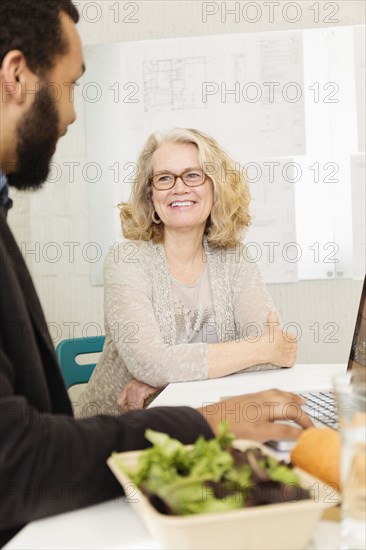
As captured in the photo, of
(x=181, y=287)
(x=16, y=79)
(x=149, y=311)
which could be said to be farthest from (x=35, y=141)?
(x=181, y=287)

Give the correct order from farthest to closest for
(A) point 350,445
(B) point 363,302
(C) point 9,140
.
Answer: (B) point 363,302 < (C) point 9,140 < (A) point 350,445

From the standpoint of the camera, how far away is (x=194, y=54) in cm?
302

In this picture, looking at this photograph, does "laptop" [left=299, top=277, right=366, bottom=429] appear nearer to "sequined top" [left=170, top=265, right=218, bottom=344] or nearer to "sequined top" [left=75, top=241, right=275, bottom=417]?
"sequined top" [left=75, top=241, right=275, bottom=417]

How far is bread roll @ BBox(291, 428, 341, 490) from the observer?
78 centimetres

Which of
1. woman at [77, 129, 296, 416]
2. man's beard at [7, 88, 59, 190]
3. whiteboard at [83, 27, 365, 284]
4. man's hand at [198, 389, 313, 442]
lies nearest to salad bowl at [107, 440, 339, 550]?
man's hand at [198, 389, 313, 442]

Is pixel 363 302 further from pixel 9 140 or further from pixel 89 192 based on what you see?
pixel 89 192

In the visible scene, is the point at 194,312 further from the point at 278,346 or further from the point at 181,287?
the point at 278,346

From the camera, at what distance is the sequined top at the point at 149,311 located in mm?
1811

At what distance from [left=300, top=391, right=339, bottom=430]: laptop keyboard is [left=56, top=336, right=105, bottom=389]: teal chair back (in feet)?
3.20

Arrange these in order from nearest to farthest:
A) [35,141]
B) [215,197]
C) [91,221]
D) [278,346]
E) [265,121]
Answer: [35,141] < [278,346] < [215,197] < [265,121] < [91,221]

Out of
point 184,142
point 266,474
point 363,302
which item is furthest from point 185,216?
point 266,474

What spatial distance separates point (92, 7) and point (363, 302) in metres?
2.27

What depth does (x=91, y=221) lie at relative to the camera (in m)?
3.09

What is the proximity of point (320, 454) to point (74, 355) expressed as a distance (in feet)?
5.06
